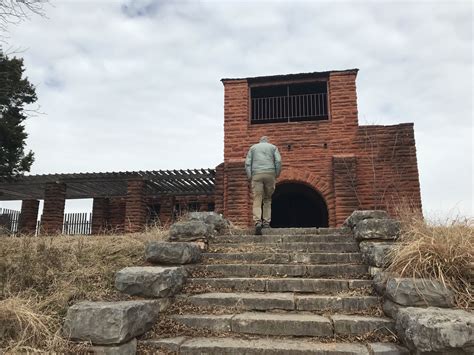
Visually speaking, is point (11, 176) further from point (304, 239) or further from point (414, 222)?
point (414, 222)

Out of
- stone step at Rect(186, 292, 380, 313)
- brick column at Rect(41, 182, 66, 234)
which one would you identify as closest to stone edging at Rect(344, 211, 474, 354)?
stone step at Rect(186, 292, 380, 313)

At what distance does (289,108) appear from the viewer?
1078cm

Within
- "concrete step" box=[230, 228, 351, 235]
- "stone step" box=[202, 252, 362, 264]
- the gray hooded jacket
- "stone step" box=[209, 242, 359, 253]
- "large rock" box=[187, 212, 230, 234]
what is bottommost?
"stone step" box=[202, 252, 362, 264]

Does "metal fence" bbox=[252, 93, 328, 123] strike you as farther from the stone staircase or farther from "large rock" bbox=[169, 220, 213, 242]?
the stone staircase

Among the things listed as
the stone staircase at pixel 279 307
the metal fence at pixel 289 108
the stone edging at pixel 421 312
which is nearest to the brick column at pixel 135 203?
the metal fence at pixel 289 108

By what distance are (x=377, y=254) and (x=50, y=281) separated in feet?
11.7

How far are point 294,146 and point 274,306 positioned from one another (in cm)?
663

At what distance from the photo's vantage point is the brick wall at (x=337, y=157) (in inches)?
362

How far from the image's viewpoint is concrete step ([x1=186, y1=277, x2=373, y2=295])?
3.98 metres

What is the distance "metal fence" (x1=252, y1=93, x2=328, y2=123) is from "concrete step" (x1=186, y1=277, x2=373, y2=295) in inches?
280

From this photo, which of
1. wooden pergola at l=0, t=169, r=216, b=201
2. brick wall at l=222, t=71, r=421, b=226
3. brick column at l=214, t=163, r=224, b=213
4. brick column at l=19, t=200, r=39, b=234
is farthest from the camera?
brick column at l=19, t=200, r=39, b=234

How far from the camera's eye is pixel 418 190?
29.8 ft

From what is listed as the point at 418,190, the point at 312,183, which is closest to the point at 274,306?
the point at 312,183

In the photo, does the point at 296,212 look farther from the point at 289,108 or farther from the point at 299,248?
the point at 299,248
